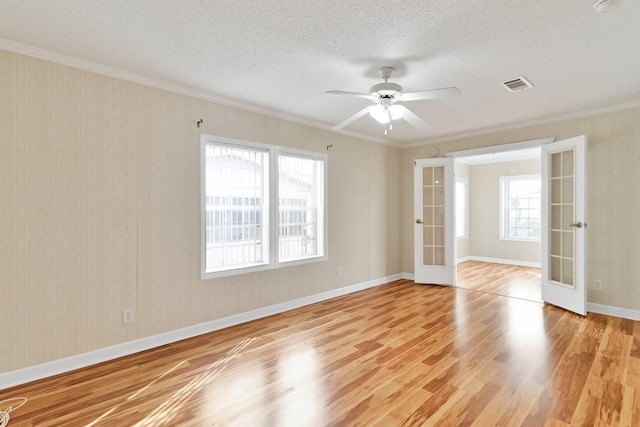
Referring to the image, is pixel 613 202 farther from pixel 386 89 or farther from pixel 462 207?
pixel 462 207

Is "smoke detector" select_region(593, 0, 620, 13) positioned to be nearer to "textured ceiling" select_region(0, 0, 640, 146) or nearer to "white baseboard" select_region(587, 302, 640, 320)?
"textured ceiling" select_region(0, 0, 640, 146)

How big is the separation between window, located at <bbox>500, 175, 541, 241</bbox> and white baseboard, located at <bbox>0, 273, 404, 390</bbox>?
569 cm

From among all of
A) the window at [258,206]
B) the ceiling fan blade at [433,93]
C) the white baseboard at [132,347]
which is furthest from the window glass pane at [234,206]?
the ceiling fan blade at [433,93]

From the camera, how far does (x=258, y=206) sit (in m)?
4.00

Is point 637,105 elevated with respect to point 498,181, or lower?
elevated

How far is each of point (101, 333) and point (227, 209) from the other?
1642 mm

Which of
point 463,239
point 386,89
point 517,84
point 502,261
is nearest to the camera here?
point 386,89

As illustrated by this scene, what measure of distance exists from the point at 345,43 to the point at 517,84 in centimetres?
195

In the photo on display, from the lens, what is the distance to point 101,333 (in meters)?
2.81

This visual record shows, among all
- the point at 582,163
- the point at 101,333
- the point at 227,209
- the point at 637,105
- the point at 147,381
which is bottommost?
the point at 147,381

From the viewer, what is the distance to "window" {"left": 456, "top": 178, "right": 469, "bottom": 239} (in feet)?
26.7

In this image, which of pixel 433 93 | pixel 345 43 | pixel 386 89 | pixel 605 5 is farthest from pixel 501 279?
pixel 345 43

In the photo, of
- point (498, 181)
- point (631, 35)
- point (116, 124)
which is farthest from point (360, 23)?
point (498, 181)

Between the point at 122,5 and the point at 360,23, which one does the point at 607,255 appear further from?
the point at 122,5
